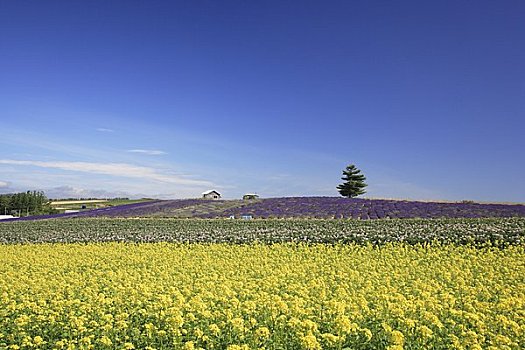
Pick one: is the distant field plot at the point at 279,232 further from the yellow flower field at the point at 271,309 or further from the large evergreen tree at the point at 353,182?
the large evergreen tree at the point at 353,182

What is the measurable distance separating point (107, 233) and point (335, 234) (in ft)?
34.7

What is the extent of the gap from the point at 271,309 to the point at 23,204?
5591cm

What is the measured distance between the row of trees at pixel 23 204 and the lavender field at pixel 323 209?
79.1 feet

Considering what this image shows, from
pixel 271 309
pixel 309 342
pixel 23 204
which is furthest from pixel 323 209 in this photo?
pixel 23 204

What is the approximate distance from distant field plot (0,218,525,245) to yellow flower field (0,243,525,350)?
5107 mm

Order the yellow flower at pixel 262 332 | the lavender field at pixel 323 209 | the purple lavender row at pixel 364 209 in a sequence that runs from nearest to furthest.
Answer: the yellow flower at pixel 262 332, the purple lavender row at pixel 364 209, the lavender field at pixel 323 209

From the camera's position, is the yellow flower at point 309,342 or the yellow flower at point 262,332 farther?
the yellow flower at point 262,332

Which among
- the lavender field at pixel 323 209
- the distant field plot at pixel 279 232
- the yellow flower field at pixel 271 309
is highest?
the lavender field at pixel 323 209

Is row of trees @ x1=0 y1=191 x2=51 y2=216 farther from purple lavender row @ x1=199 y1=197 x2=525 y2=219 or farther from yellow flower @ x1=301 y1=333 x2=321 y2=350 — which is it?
yellow flower @ x1=301 y1=333 x2=321 y2=350

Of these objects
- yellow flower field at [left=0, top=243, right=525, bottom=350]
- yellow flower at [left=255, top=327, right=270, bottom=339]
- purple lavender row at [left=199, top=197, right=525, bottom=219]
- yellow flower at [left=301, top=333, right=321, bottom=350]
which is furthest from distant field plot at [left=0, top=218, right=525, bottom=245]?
yellow flower at [left=301, top=333, right=321, bottom=350]

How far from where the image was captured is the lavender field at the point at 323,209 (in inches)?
1032

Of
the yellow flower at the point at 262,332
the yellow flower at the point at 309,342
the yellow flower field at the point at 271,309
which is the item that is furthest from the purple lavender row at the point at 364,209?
the yellow flower at the point at 309,342

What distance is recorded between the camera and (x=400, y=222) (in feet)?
72.2

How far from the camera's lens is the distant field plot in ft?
54.0
